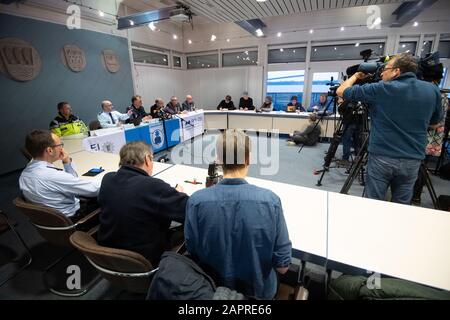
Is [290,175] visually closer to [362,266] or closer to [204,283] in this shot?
[362,266]

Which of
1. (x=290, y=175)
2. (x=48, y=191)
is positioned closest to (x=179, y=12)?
(x=290, y=175)

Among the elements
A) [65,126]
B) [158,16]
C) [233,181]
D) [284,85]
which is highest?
[158,16]

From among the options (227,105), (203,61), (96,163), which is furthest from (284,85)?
(96,163)

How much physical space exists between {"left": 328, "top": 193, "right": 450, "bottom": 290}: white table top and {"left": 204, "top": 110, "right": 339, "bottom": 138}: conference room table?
462 cm

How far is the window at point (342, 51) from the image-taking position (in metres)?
6.25

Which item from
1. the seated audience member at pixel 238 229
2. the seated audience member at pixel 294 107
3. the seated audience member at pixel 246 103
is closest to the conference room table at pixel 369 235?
the seated audience member at pixel 238 229

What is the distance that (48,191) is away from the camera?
4.81 feet

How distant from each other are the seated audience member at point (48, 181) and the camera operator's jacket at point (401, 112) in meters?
2.10

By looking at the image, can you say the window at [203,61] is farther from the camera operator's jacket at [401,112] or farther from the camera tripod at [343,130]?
the camera operator's jacket at [401,112]

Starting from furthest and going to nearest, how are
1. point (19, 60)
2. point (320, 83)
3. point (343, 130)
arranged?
point (320, 83) < point (19, 60) < point (343, 130)

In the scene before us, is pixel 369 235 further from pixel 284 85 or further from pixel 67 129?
pixel 284 85

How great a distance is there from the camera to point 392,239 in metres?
1.10

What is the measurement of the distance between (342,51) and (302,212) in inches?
276

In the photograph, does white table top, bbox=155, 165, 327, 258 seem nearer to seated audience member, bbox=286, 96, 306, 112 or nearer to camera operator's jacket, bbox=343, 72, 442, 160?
camera operator's jacket, bbox=343, 72, 442, 160
